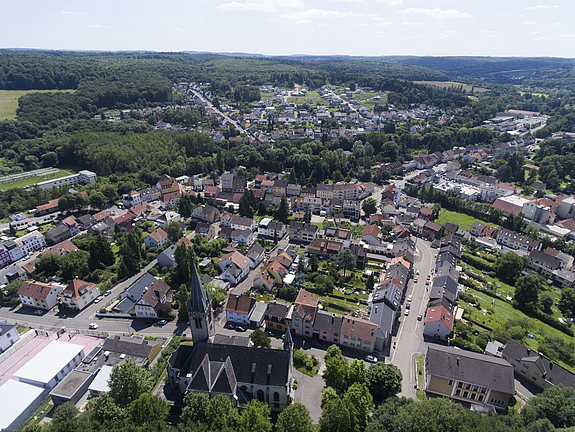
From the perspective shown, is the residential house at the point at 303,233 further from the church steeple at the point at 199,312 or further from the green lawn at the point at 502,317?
the church steeple at the point at 199,312

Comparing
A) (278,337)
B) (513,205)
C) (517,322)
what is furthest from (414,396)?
(513,205)

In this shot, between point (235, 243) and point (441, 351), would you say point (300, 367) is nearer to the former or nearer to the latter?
point (441, 351)

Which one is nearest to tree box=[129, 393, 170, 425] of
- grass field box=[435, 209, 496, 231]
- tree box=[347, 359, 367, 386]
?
tree box=[347, 359, 367, 386]

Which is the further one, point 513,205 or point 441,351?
point 513,205

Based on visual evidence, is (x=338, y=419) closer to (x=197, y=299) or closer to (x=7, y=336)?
(x=197, y=299)

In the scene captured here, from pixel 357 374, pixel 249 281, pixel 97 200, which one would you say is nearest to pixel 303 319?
pixel 357 374

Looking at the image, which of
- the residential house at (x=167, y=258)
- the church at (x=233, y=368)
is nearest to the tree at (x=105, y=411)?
the church at (x=233, y=368)
